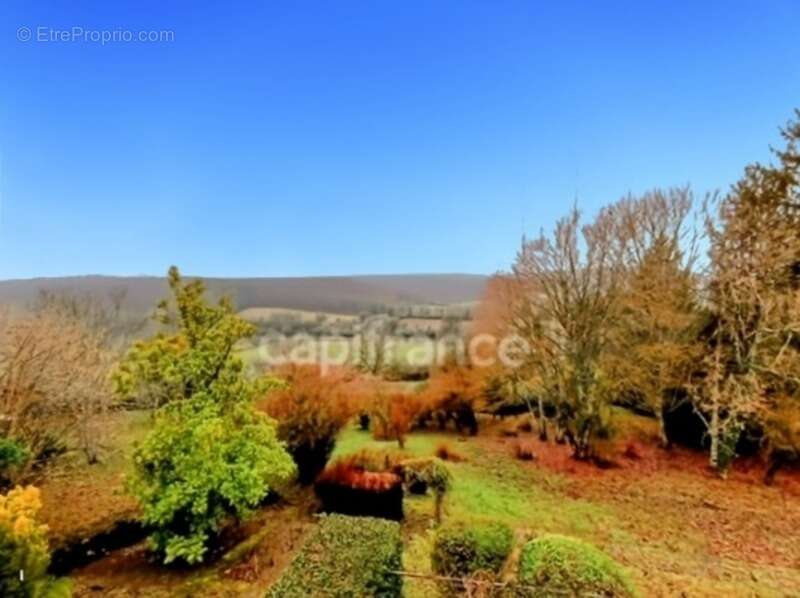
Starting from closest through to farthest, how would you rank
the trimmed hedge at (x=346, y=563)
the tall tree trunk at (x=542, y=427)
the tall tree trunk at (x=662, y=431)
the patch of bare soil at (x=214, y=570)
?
the trimmed hedge at (x=346, y=563), the patch of bare soil at (x=214, y=570), the tall tree trunk at (x=662, y=431), the tall tree trunk at (x=542, y=427)

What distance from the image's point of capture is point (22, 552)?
5285 mm

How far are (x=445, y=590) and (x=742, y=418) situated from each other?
37.5 ft

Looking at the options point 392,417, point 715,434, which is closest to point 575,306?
point 715,434

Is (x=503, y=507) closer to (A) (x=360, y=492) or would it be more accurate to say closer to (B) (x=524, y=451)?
(A) (x=360, y=492)

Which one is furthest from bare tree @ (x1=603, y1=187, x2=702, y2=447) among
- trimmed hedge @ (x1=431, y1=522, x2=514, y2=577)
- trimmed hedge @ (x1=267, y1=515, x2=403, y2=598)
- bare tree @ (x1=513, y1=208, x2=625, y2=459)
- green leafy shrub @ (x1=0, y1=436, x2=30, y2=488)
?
green leafy shrub @ (x1=0, y1=436, x2=30, y2=488)

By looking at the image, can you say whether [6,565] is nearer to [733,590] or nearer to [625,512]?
[733,590]

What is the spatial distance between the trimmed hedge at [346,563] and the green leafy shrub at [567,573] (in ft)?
4.39

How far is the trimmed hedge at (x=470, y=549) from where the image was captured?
6.45 metres

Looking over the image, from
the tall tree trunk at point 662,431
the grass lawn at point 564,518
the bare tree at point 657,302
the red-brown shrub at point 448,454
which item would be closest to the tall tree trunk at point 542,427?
the grass lawn at point 564,518

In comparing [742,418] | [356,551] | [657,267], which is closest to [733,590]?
[356,551]

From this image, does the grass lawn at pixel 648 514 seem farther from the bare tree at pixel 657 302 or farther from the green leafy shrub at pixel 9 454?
the green leafy shrub at pixel 9 454

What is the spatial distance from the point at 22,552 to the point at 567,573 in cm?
538

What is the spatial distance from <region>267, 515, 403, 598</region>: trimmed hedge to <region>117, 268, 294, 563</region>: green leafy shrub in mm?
2944

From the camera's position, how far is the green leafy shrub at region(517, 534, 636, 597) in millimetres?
5105
